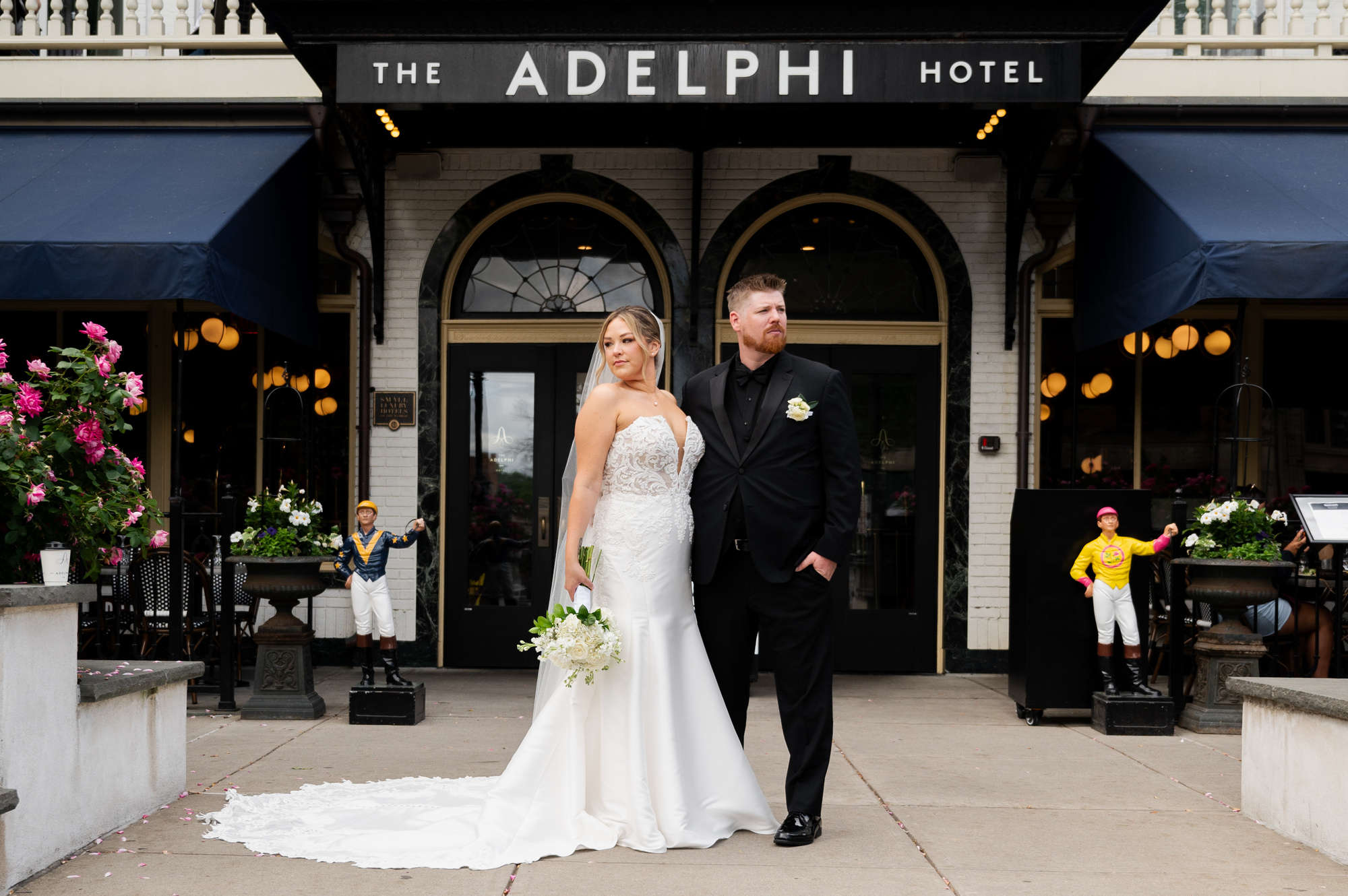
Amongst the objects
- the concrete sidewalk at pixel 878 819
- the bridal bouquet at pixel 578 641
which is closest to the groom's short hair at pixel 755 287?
the bridal bouquet at pixel 578 641

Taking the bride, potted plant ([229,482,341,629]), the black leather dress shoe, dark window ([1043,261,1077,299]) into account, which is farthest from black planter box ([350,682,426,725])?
dark window ([1043,261,1077,299])

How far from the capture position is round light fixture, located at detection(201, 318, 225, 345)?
33.0 feet

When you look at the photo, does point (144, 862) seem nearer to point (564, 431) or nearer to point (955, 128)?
point (564, 431)

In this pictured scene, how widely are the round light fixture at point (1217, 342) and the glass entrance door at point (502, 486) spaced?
5.24 m

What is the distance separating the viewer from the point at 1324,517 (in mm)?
7617

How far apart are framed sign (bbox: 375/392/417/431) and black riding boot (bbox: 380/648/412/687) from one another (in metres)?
2.59

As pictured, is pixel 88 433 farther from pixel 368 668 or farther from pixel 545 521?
pixel 545 521

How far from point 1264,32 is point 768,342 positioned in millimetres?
7140

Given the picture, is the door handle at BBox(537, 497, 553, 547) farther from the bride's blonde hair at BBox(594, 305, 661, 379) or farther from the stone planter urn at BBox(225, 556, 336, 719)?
the bride's blonde hair at BBox(594, 305, 661, 379)

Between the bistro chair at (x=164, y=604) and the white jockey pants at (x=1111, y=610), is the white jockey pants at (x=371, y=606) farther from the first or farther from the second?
the white jockey pants at (x=1111, y=610)

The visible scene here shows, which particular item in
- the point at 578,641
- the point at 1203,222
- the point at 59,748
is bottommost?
the point at 59,748

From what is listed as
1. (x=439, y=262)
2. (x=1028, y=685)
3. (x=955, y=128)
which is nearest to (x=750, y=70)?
(x=955, y=128)

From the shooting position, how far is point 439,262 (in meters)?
9.69

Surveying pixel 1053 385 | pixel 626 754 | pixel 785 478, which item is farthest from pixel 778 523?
pixel 1053 385
